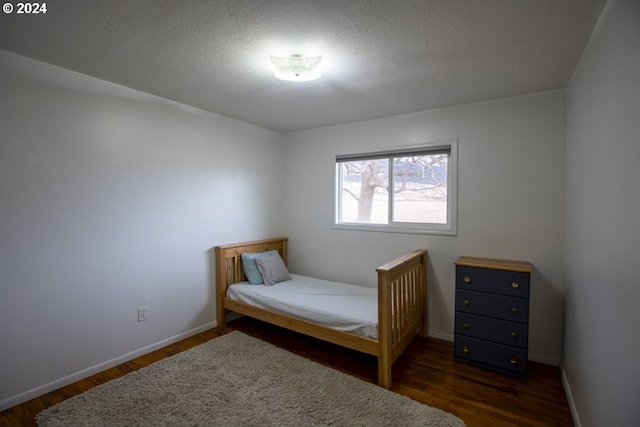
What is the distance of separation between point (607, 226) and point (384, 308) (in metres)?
1.30

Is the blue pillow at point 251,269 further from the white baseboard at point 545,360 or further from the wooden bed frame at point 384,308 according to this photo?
the white baseboard at point 545,360

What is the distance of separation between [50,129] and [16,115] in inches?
7.0

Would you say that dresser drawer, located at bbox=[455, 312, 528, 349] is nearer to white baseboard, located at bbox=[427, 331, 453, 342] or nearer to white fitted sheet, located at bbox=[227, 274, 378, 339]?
white baseboard, located at bbox=[427, 331, 453, 342]

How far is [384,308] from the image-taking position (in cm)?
212

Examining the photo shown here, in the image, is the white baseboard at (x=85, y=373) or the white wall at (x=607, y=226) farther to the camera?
the white baseboard at (x=85, y=373)

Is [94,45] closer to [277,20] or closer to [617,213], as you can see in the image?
[277,20]

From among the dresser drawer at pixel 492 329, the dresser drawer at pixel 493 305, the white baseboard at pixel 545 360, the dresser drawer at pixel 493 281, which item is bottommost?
the white baseboard at pixel 545 360

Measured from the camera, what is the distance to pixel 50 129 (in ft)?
6.80

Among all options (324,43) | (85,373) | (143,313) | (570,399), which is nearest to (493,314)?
(570,399)

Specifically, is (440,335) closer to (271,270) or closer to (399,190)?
(399,190)

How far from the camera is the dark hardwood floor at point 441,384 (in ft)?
6.06

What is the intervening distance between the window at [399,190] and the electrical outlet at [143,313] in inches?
82.1

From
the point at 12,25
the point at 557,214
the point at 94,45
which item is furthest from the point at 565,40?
the point at 12,25

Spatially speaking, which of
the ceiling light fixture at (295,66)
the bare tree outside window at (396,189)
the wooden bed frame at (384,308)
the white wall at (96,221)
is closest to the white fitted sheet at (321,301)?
the wooden bed frame at (384,308)
